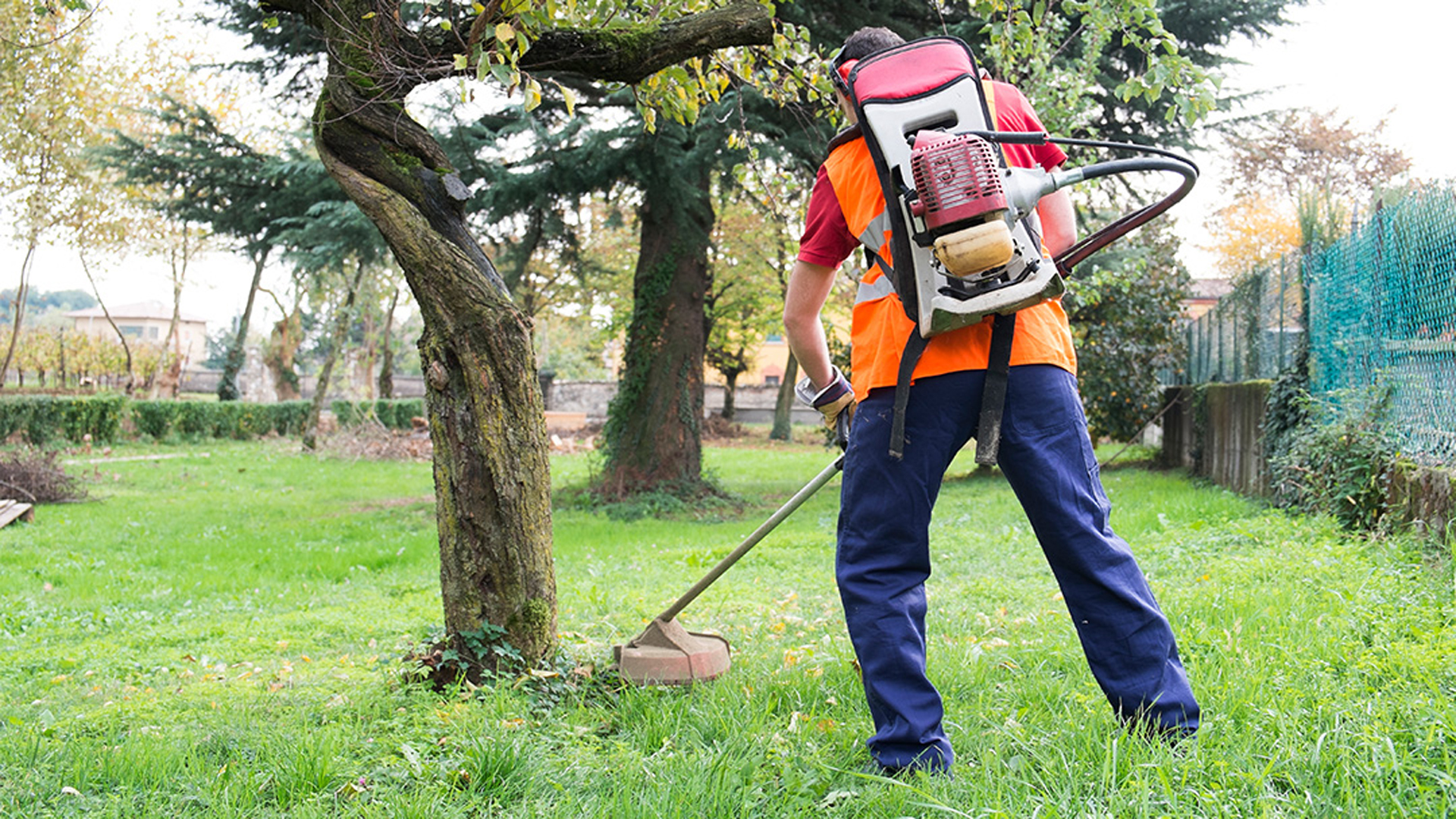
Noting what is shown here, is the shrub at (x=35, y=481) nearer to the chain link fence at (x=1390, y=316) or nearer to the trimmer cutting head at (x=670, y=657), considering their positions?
the trimmer cutting head at (x=670, y=657)

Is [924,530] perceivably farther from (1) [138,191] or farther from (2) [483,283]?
(1) [138,191]

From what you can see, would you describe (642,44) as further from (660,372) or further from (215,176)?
(215,176)

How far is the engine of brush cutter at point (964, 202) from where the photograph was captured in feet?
7.29

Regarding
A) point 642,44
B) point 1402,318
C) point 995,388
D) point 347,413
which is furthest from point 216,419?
point 995,388

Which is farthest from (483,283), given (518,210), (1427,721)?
(518,210)

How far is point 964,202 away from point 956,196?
2cm

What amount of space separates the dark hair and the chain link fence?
4115 mm

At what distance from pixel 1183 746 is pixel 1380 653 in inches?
49.0

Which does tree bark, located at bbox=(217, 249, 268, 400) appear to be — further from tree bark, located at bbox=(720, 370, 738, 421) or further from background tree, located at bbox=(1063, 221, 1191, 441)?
background tree, located at bbox=(1063, 221, 1191, 441)

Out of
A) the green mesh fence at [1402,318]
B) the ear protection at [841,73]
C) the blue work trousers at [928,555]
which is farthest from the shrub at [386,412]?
the blue work trousers at [928,555]

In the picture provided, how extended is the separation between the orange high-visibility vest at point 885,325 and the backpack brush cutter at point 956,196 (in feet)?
0.14

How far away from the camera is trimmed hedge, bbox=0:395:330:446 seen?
18688mm

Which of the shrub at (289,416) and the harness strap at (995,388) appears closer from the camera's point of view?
the harness strap at (995,388)

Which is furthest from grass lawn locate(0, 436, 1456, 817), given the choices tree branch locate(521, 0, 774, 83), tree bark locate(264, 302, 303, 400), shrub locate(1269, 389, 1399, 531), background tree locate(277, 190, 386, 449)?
tree bark locate(264, 302, 303, 400)
